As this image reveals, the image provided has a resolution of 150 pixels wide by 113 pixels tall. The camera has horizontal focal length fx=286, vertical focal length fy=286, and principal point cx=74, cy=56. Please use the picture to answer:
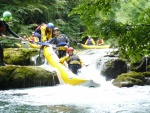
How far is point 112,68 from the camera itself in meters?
12.7

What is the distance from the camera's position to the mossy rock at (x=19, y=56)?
1177cm

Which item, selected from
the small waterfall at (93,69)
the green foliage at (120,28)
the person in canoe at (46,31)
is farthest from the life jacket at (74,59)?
the green foliage at (120,28)

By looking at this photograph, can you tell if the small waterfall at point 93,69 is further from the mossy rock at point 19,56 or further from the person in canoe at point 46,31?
the mossy rock at point 19,56

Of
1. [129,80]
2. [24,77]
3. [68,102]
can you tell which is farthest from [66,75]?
[68,102]

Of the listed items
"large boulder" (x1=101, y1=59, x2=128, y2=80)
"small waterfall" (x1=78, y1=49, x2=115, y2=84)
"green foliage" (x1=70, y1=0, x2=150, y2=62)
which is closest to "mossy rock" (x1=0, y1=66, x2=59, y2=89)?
"small waterfall" (x1=78, y1=49, x2=115, y2=84)

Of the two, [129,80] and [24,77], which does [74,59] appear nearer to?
[24,77]

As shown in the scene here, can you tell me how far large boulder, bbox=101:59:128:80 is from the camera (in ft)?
41.7

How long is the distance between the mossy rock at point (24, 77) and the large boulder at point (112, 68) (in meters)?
3.54

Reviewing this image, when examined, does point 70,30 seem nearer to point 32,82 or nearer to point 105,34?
point 32,82

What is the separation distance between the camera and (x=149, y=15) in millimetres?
4395

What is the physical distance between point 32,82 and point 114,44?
5.16m

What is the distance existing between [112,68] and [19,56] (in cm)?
410

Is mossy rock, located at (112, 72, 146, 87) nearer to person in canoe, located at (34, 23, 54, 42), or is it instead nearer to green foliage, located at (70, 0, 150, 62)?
person in canoe, located at (34, 23, 54, 42)

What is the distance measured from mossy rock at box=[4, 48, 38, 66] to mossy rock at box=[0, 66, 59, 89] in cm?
248
